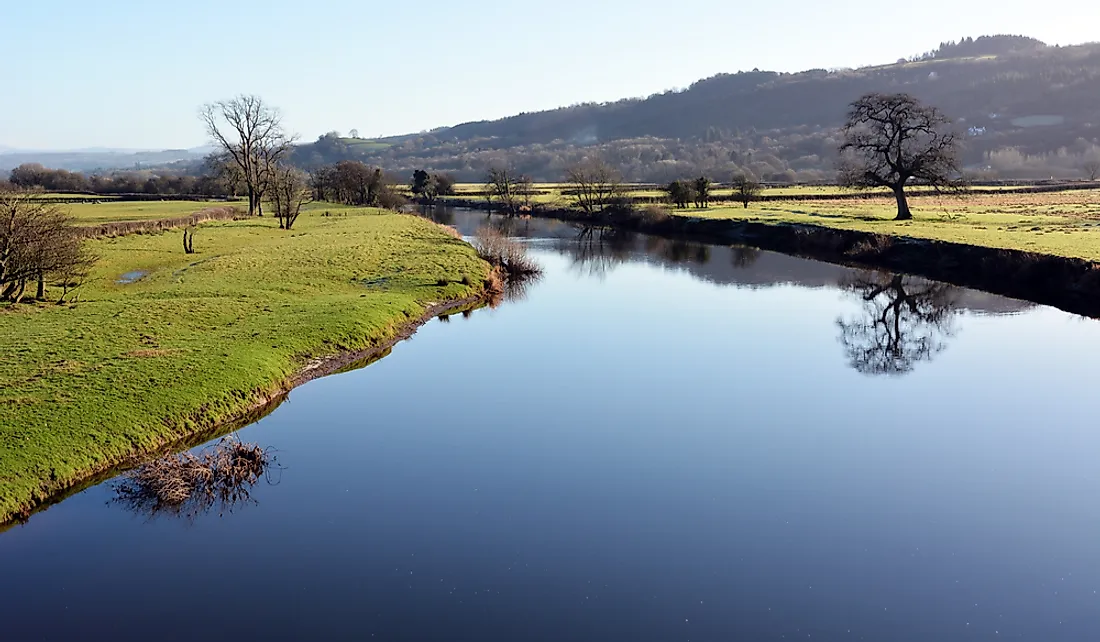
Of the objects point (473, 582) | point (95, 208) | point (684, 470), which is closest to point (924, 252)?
point (684, 470)

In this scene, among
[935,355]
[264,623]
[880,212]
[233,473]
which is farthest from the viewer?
[880,212]

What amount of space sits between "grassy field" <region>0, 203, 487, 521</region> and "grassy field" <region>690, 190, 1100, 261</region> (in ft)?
85.9

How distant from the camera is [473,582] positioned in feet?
39.4

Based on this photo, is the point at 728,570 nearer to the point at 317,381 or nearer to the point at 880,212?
the point at 317,381

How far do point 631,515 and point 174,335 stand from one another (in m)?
15.1

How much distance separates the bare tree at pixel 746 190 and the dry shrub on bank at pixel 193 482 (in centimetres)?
6491

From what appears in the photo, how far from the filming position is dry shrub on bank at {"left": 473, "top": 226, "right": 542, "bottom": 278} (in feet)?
144

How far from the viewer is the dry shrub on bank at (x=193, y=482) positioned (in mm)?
14461

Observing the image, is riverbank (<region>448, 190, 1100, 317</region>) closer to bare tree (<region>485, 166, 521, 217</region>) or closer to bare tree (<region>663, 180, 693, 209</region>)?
bare tree (<region>663, 180, 693, 209</region>)

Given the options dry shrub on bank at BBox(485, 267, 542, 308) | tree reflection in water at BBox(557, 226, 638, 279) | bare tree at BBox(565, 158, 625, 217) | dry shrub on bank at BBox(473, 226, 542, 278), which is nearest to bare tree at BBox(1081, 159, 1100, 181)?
bare tree at BBox(565, 158, 625, 217)

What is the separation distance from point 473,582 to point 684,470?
5.80m

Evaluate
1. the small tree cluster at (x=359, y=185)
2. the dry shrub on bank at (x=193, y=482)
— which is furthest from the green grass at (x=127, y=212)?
the dry shrub on bank at (x=193, y=482)

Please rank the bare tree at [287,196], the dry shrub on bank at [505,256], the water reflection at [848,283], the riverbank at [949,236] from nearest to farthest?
the water reflection at [848,283] < the riverbank at [949,236] < the dry shrub on bank at [505,256] < the bare tree at [287,196]

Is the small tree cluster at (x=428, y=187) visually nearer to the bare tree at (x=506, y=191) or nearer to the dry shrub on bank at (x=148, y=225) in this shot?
the bare tree at (x=506, y=191)
